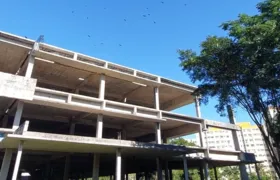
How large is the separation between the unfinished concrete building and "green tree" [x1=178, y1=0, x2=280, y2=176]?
18.7ft

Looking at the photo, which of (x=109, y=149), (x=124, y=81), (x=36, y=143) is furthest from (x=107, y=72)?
(x=36, y=143)

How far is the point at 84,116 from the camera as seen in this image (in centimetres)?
2022

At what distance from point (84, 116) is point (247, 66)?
13251mm

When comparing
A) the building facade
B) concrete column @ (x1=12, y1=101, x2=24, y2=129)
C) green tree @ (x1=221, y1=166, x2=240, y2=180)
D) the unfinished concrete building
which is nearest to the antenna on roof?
the unfinished concrete building

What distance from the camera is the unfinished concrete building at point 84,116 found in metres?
15.1

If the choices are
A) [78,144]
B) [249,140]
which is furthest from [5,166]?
[249,140]

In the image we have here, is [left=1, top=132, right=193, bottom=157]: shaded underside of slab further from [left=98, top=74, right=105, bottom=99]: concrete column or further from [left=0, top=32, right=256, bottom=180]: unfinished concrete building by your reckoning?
[left=98, top=74, right=105, bottom=99]: concrete column

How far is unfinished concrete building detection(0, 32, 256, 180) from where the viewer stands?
593 inches

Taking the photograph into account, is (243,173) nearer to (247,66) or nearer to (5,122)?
(247,66)

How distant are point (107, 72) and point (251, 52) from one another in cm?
1148

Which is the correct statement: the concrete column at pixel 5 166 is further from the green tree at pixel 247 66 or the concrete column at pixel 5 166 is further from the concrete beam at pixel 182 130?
the concrete beam at pixel 182 130

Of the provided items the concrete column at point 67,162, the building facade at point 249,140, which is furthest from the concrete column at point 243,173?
the building facade at point 249,140

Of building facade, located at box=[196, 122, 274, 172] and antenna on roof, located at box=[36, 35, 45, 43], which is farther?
building facade, located at box=[196, 122, 274, 172]

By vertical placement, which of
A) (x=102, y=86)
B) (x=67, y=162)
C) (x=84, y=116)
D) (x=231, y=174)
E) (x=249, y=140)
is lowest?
(x=67, y=162)
